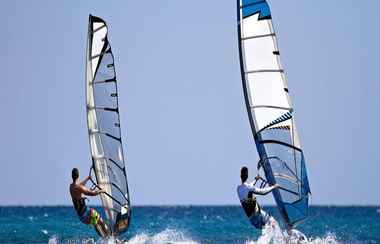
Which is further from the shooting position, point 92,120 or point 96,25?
point 96,25

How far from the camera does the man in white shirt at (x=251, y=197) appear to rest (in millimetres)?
17703

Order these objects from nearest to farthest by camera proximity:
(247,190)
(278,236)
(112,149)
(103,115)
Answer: (247,190) → (278,236) → (103,115) → (112,149)

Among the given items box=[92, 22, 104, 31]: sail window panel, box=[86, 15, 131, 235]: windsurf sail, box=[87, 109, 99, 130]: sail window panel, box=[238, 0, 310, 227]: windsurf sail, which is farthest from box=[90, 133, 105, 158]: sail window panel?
box=[238, 0, 310, 227]: windsurf sail

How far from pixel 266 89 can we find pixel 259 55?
57cm

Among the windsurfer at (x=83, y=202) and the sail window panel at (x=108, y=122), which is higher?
the sail window panel at (x=108, y=122)

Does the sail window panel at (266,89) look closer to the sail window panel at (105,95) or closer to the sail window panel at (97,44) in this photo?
the sail window panel at (105,95)

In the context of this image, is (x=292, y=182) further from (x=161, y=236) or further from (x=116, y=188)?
(x=161, y=236)

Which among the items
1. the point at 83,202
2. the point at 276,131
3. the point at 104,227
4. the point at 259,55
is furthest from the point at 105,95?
the point at 276,131

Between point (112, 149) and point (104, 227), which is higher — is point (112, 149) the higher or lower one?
the higher one

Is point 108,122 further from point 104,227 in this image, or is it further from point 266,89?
point 266,89

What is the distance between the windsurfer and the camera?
18250 millimetres

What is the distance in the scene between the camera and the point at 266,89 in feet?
60.0

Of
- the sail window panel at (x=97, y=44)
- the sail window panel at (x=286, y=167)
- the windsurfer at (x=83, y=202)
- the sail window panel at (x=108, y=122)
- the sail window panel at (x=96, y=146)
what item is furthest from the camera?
the sail window panel at (x=108, y=122)

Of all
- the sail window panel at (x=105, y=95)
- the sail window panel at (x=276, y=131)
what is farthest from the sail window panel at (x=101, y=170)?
the sail window panel at (x=276, y=131)
